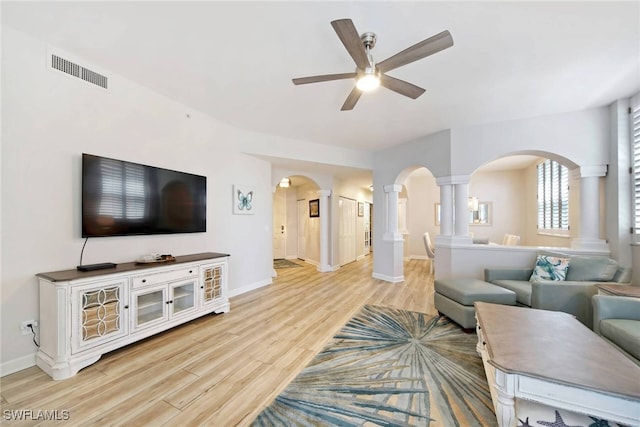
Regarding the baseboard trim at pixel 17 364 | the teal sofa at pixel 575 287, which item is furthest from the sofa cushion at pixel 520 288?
the baseboard trim at pixel 17 364

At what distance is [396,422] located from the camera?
1519 millimetres

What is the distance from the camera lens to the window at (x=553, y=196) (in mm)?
4867

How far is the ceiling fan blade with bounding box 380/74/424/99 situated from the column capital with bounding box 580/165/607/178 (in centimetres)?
281

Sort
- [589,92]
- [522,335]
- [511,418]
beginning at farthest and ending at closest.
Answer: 1. [589,92]
2. [522,335]
3. [511,418]

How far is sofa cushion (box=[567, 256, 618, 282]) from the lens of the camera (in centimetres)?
266

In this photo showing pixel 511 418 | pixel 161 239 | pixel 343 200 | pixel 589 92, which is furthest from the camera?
pixel 343 200

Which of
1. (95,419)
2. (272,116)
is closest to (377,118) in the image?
(272,116)

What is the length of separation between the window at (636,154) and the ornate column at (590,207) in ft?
1.08

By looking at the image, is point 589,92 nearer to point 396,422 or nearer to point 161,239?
point 396,422

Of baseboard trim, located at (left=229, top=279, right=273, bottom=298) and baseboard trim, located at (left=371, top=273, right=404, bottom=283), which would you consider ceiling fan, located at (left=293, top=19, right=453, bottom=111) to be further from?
Result: baseboard trim, located at (left=371, top=273, right=404, bottom=283)

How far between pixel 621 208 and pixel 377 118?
3.12 meters

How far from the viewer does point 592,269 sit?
9.00 ft

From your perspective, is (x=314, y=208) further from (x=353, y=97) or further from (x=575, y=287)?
(x=575, y=287)

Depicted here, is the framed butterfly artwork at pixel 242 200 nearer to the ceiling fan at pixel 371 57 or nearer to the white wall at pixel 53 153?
the white wall at pixel 53 153
